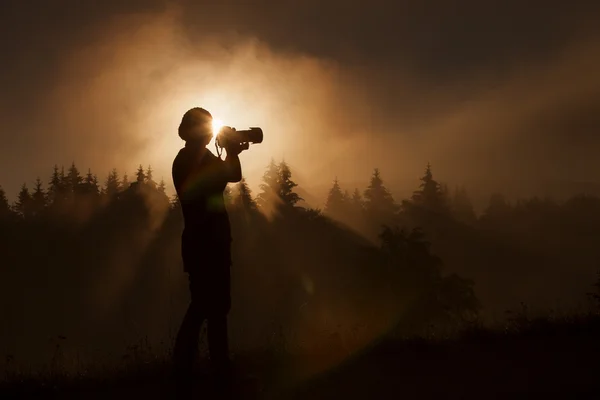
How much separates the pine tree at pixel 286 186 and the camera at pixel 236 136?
5496 cm

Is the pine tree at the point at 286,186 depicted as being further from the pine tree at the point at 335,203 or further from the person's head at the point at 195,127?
the person's head at the point at 195,127

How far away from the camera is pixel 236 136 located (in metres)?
5.73

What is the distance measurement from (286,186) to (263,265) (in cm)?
1079

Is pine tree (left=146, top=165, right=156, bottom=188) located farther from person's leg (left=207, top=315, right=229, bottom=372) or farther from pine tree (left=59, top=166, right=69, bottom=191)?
person's leg (left=207, top=315, right=229, bottom=372)

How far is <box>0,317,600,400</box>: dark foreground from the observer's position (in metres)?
5.46

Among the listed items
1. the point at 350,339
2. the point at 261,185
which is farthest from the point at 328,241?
the point at 350,339

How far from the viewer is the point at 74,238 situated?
7294 cm

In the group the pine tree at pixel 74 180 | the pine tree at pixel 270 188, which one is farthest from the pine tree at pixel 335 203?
the pine tree at pixel 74 180

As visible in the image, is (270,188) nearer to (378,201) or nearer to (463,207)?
(378,201)

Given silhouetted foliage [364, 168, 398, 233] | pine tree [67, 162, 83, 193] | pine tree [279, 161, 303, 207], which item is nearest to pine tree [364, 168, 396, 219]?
silhouetted foliage [364, 168, 398, 233]

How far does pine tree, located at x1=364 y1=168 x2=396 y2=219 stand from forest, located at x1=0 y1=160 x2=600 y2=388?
242mm

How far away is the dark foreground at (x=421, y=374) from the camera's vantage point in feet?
17.9

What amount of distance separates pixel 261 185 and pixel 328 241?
1219 cm

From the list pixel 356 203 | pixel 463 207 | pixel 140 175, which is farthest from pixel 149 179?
pixel 463 207
